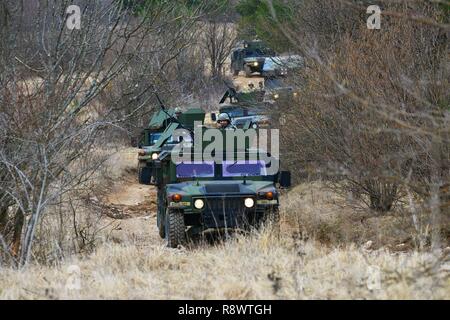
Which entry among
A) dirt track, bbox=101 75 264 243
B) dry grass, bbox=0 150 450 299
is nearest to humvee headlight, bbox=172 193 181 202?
dirt track, bbox=101 75 264 243

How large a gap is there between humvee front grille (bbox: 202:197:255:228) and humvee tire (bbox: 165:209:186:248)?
0.96 ft

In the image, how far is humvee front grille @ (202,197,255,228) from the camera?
11.5 meters

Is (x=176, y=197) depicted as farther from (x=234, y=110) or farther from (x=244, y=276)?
(x=234, y=110)

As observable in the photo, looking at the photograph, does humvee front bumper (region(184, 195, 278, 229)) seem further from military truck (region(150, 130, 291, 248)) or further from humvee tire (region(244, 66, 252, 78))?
humvee tire (region(244, 66, 252, 78))

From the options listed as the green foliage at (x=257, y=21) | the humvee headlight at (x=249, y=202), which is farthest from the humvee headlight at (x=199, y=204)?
the green foliage at (x=257, y=21)

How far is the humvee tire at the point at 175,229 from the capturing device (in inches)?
457

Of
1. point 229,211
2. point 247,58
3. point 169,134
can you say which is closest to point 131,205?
point 169,134

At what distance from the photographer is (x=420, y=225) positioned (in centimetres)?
723

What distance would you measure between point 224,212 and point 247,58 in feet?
95.8

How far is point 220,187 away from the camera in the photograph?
38.9 feet

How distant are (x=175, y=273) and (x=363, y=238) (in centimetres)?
508

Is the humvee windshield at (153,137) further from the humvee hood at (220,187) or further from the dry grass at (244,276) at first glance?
the dry grass at (244,276)

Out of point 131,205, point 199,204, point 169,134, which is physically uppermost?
point 169,134
